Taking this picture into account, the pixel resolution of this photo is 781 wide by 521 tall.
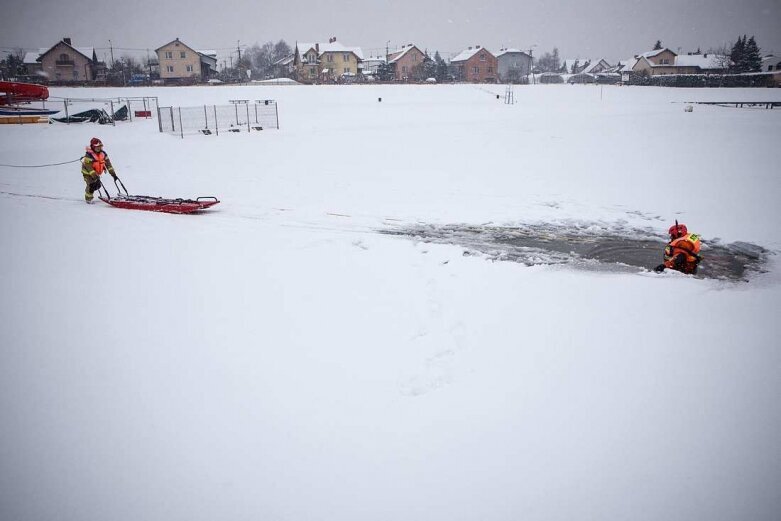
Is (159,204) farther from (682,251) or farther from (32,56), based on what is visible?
(32,56)

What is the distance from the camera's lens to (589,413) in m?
4.26

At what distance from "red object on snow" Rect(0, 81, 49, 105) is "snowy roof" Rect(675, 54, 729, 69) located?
304 feet

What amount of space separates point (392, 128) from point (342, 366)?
80.7ft

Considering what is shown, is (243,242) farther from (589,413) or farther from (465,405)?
(589,413)

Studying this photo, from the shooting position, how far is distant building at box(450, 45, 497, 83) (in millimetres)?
75625

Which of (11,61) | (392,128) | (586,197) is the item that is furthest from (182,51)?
(586,197)

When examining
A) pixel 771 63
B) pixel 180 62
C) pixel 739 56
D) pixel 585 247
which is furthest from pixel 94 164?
pixel 771 63

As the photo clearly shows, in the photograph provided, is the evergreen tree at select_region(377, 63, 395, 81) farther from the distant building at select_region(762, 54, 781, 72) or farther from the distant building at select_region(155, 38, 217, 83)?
the distant building at select_region(762, 54, 781, 72)

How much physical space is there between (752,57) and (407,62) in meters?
51.7

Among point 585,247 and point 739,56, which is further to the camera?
point 739,56

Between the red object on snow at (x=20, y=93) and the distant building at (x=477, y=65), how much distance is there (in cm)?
6088

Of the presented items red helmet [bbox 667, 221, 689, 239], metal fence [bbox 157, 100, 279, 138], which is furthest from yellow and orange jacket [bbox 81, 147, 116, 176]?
metal fence [bbox 157, 100, 279, 138]

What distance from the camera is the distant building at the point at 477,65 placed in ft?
248

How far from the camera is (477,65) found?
76500 mm
